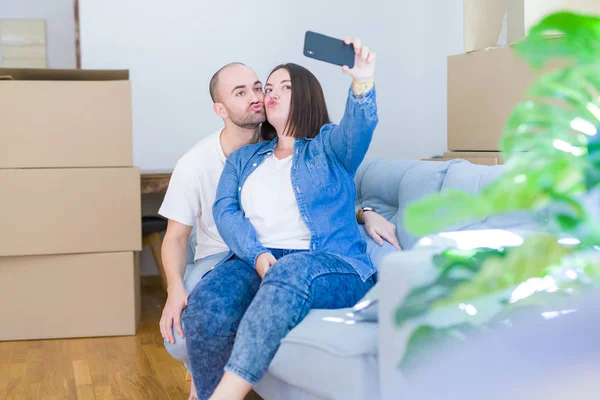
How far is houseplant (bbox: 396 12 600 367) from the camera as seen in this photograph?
0.60m

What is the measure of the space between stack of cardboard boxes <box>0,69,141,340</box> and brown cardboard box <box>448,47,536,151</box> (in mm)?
1148

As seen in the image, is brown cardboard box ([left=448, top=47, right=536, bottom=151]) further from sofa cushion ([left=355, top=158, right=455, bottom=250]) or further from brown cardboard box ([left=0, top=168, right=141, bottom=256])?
brown cardboard box ([left=0, top=168, right=141, bottom=256])

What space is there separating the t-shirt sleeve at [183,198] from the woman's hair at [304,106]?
331 mm

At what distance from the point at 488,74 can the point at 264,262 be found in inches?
35.1

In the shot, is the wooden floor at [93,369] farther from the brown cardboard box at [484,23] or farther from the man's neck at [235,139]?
the brown cardboard box at [484,23]

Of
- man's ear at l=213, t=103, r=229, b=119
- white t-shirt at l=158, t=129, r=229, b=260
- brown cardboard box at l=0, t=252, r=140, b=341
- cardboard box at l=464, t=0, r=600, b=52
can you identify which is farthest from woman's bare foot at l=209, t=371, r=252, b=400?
brown cardboard box at l=0, t=252, r=140, b=341

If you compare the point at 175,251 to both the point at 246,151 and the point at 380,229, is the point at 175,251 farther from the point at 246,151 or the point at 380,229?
the point at 380,229

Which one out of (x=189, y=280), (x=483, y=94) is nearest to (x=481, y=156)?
(x=483, y=94)

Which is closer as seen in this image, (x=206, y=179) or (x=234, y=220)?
(x=234, y=220)

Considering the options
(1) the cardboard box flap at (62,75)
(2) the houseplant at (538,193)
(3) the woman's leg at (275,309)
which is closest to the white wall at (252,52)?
(1) the cardboard box flap at (62,75)

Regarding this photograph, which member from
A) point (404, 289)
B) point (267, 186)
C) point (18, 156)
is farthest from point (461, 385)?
point (18, 156)

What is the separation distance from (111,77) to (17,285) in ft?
2.67

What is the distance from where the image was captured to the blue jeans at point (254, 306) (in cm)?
143

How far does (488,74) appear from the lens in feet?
6.89
